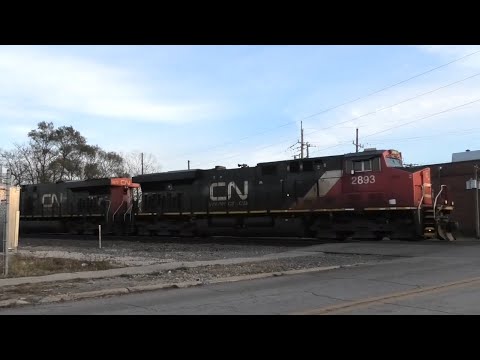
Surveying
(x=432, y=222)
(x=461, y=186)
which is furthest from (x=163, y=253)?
(x=461, y=186)

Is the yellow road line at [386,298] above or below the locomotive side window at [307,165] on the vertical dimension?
below

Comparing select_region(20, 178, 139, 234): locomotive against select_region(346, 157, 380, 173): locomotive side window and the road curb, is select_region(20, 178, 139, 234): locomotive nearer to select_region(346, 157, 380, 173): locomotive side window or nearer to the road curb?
select_region(346, 157, 380, 173): locomotive side window

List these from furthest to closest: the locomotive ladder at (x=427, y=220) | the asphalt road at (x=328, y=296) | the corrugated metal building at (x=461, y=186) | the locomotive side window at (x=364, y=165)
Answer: the corrugated metal building at (x=461, y=186) < the locomotive side window at (x=364, y=165) < the locomotive ladder at (x=427, y=220) < the asphalt road at (x=328, y=296)

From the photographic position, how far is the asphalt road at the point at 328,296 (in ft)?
28.1

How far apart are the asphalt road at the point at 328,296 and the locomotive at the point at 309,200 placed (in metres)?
7.98

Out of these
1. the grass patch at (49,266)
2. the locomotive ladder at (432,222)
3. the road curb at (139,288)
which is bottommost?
the road curb at (139,288)

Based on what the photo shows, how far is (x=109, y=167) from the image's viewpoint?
8656 cm

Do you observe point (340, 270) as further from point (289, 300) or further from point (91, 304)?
point (91, 304)

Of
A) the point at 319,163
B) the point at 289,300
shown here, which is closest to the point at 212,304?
the point at 289,300

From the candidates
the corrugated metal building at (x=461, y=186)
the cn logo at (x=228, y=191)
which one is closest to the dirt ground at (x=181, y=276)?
the cn logo at (x=228, y=191)

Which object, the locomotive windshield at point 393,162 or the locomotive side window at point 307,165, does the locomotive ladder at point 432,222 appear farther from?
the locomotive side window at point 307,165

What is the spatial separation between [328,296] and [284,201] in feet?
53.9

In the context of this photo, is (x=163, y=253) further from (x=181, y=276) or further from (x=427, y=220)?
(x=427, y=220)
